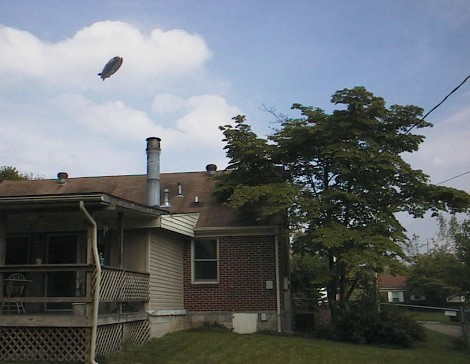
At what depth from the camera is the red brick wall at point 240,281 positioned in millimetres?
15750

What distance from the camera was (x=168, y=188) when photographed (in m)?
19.3

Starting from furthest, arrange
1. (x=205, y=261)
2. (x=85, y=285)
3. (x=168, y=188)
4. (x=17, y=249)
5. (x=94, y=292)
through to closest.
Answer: (x=168, y=188), (x=205, y=261), (x=17, y=249), (x=85, y=285), (x=94, y=292)

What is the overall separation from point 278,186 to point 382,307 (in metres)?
4.31

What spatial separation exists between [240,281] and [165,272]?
241cm

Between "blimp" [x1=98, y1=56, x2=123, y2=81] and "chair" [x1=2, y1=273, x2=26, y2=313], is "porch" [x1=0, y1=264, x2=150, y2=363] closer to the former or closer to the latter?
"chair" [x1=2, y1=273, x2=26, y2=313]

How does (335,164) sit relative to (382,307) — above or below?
above

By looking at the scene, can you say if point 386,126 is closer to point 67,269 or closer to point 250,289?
point 250,289

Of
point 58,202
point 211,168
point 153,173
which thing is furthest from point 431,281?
point 58,202

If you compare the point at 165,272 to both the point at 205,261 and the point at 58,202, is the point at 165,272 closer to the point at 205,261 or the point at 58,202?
the point at 205,261

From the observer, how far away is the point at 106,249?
1428cm

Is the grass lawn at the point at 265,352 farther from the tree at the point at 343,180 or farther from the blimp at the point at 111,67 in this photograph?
the blimp at the point at 111,67

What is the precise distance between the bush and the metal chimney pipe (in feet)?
22.8

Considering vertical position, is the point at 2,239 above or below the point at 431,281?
above

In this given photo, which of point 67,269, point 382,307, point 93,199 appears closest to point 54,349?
point 67,269
